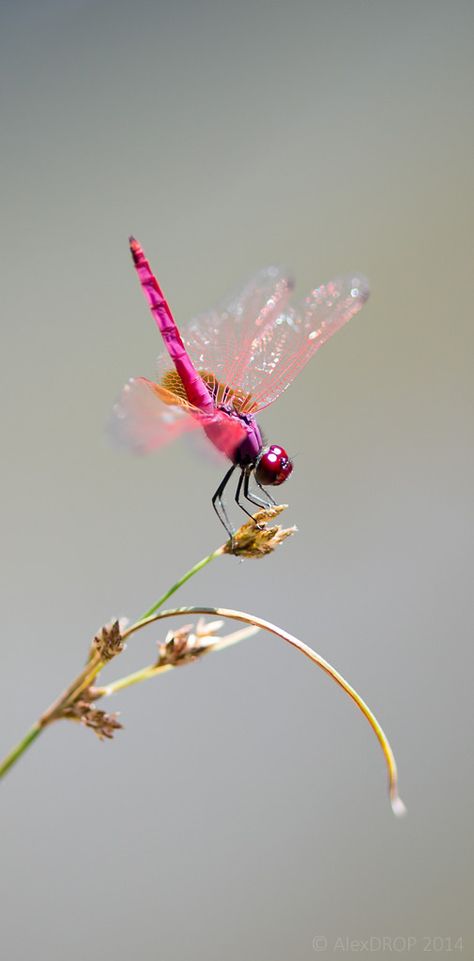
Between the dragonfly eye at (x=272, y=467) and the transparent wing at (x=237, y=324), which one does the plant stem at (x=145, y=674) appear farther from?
the transparent wing at (x=237, y=324)

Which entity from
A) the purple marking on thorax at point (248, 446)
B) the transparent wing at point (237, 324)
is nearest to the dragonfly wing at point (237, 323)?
the transparent wing at point (237, 324)

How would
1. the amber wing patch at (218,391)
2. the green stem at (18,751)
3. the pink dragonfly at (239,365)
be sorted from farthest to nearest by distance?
the amber wing patch at (218,391), the pink dragonfly at (239,365), the green stem at (18,751)

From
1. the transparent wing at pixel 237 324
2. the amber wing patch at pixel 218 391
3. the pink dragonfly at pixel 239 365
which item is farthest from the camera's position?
the transparent wing at pixel 237 324

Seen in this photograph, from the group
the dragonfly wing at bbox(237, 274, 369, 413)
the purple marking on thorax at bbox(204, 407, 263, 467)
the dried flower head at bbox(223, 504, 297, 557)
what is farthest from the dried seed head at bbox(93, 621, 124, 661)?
the dragonfly wing at bbox(237, 274, 369, 413)

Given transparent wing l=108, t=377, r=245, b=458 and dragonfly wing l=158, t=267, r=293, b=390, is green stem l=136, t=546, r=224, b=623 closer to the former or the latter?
transparent wing l=108, t=377, r=245, b=458

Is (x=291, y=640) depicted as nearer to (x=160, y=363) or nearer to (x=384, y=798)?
(x=160, y=363)

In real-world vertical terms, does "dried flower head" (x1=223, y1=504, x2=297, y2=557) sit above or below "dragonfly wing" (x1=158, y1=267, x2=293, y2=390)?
below

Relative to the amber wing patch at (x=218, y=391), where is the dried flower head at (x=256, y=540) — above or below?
below

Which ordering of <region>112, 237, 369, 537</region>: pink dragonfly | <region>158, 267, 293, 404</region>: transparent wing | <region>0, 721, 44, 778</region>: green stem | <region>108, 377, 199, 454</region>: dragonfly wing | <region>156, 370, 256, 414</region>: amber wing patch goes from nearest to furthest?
1. <region>0, 721, 44, 778</region>: green stem
2. <region>108, 377, 199, 454</region>: dragonfly wing
3. <region>112, 237, 369, 537</region>: pink dragonfly
4. <region>156, 370, 256, 414</region>: amber wing patch
5. <region>158, 267, 293, 404</region>: transparent wing
